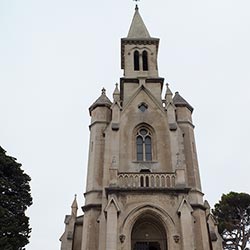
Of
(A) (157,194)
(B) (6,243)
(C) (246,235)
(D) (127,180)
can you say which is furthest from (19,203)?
(C) (246,235)

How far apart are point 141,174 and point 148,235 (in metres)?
4.26

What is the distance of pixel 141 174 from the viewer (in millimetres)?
23047

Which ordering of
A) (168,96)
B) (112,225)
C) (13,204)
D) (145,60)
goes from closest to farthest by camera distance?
(112,225) < (13,204) < (168,96) < (145,60)

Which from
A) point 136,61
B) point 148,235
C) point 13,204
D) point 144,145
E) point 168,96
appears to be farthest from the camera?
point 136,61

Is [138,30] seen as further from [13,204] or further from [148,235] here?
[148,235]

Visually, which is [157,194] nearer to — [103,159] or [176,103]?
[103,159]

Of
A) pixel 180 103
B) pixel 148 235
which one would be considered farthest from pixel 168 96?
pixel 148 235

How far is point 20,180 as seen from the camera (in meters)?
27.7

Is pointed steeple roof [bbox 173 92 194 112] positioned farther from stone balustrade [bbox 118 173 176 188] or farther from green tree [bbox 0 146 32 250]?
green tree [bbox 0 146 32 250]

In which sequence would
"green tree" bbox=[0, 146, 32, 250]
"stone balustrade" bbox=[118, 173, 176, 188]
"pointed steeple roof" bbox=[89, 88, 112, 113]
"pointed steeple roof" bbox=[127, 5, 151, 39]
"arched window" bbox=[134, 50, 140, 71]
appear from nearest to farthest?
"stone balustrade" bbox=[118, 173, 176, 188] → "green tree" bbox=[0, 146, 32, 250] → "pointed steeple roof" bbox=[89, 88, 112, 113] → "arched window" bbox=[134, 50, 140, 71] → "pointed steeple roof" bbox=[127, 5, 151, 39]

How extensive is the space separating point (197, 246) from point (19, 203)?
13760 millimetres

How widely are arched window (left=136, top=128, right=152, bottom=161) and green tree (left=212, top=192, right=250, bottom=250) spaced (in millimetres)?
19084

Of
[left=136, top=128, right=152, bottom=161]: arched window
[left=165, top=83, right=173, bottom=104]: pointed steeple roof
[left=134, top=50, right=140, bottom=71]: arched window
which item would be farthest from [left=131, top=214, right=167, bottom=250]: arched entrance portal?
[left=134, top=50, right=140, bottom=71]: arched window

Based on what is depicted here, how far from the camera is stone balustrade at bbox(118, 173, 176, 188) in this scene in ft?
74.5
